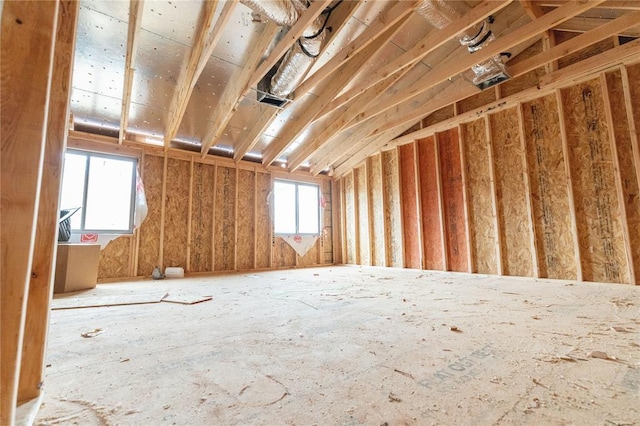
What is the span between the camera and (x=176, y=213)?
5.05 meters

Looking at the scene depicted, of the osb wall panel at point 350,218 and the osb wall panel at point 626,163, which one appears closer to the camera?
the osb wall panel at point 626,163

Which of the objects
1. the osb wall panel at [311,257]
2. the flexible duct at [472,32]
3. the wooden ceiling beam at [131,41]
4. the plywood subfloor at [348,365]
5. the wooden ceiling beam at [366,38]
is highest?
the flexible duct at [472,32]

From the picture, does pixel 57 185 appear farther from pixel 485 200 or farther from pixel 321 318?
pixel 485 200

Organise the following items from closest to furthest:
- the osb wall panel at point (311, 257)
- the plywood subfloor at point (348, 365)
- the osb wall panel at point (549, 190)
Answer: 1. the plywood subfloor at point (348, 365)
2. the osb wall panel at point (549, 190)
3. the osb wall panel at point (311, 257)

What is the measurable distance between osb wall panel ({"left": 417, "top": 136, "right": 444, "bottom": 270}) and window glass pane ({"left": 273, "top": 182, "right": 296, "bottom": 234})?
2.97m

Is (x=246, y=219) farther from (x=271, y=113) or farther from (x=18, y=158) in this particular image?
(x=18, y=158)

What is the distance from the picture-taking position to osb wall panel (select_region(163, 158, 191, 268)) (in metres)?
4.93

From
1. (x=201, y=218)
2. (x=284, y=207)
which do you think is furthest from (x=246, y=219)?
(x=284, y=207)

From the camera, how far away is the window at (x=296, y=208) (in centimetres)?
643

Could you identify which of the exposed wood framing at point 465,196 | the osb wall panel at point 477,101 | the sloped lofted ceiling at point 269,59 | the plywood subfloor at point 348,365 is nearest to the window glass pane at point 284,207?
the sloped lofted ceiling at point 269,59

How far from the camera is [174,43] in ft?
10.00

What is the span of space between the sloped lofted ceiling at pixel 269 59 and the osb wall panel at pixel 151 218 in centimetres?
49

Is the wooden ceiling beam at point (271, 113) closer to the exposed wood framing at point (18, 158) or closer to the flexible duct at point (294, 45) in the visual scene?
the flexible duct at point (294, 45)

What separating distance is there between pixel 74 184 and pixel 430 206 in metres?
6.11
